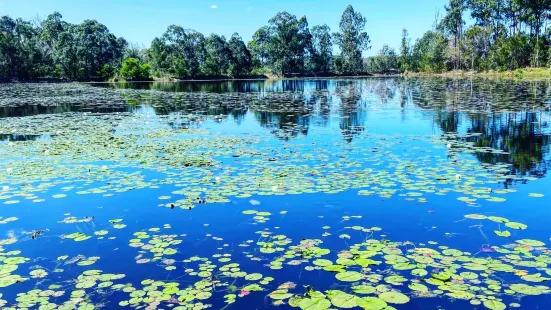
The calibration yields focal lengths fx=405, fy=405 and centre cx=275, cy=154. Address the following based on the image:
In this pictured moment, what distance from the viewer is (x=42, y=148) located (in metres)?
11.0

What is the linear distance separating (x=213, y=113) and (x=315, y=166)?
39.5 ft

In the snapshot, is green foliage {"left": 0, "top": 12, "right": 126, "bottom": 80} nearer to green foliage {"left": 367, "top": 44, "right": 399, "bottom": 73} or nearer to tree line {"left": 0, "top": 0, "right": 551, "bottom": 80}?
tree line {"left": 0, "top": 0, "right": 551, "bottom": 80}

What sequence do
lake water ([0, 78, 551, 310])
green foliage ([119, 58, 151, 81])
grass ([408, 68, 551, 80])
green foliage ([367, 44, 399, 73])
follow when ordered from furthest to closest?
1. green foliage ([367, 44, 399, 73])
2. green foliage ([119, 58, 151, 81])
3. grass ([408, 68, 551, 80])
4. lake water ([0, 78, 551, 310])

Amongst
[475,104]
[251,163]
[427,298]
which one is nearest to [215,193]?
[251,163]

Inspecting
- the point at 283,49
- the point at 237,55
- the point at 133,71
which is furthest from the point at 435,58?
the point at 133,71

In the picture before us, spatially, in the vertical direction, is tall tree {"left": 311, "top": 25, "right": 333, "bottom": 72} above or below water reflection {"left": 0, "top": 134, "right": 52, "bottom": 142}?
above

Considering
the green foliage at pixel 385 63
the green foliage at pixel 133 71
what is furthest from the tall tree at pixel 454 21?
the green foliage at pixel 133 71

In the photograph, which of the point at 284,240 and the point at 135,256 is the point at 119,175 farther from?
the point at 284,240

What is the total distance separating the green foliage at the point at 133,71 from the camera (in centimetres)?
6962

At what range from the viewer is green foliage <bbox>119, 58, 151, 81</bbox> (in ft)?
228

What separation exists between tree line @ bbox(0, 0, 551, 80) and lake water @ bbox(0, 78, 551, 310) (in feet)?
183

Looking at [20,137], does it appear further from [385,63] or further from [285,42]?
[385,63]

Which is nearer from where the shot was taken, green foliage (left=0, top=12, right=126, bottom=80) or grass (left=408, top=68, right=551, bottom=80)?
grass (left=408, top=68, right=551, bottom=80)

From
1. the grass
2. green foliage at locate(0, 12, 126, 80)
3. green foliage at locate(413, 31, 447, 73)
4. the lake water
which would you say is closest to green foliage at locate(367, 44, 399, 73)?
green foliage at locate(413, 31, 447, 73)
